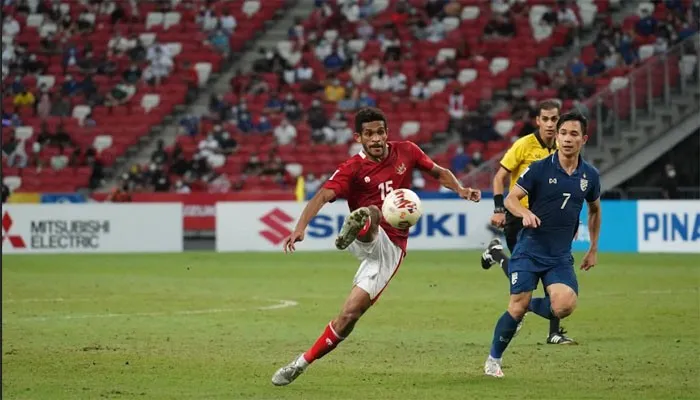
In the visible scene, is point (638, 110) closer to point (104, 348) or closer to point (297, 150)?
point (297, 150)

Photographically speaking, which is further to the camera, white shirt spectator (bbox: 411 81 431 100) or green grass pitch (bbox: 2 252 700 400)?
white shirt spectator (bbox: 411 81 431 100)

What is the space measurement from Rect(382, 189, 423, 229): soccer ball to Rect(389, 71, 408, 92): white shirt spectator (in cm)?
2963

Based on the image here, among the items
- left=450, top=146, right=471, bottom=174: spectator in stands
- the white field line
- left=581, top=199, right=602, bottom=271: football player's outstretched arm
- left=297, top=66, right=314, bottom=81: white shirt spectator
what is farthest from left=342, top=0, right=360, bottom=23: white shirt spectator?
left=581, top=199, right=602, bottom=271: football player's outstretched arm

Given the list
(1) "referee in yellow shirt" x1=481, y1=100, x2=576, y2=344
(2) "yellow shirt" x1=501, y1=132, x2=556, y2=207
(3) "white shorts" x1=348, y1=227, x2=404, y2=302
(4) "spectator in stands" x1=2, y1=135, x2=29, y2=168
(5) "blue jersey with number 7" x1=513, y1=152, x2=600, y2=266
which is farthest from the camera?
(4) "spectator in stands" x1=2, y1=135, x2=29, y2=168

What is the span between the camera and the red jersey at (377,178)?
10734 mm

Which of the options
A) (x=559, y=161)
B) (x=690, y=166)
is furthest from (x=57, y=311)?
(x=690, y=166)

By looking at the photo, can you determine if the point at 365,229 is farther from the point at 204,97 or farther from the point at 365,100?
the point at 204,97

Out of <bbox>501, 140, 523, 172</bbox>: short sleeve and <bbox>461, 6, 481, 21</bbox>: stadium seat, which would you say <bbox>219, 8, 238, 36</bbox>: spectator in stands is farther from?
<bbox>501, 140, 523, 172</bbox>: short sleeve

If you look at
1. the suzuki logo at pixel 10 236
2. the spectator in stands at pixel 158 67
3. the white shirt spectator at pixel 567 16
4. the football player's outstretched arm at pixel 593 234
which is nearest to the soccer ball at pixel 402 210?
the football player's outstretched arm at pixel 593 234

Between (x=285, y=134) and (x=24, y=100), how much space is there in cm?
889

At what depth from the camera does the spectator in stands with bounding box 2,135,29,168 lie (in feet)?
129

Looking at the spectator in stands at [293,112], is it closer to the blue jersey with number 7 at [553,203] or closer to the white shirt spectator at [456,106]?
the white shirt spectator at [456,106]

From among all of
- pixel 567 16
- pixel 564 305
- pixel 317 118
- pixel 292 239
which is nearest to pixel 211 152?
pixel 317 118

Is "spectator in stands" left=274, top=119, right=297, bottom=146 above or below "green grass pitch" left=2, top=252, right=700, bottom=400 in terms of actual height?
above
